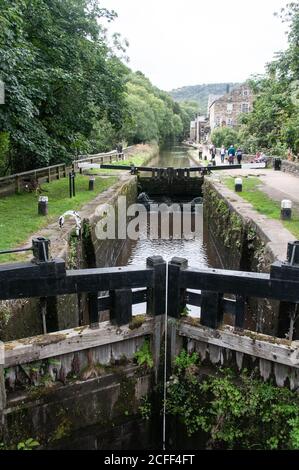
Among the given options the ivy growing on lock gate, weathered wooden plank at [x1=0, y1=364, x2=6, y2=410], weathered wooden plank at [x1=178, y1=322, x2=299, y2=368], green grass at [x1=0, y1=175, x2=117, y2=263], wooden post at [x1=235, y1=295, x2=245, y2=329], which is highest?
green grass at [x1=0, y1=175, x2=117, y2=263]

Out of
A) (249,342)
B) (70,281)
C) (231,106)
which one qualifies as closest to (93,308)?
(70,281)

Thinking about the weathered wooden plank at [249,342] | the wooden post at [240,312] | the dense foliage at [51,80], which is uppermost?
the dense foliage at [51,80]

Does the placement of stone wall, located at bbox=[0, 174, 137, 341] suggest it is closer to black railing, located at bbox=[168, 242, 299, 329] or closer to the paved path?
black railing, located at bbox=[168, 242, 299, 329]

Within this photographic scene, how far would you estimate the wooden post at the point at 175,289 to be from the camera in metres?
4.81

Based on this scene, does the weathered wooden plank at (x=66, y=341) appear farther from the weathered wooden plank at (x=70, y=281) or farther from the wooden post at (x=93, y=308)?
the weathered wooden plank at (x=70, y=281)

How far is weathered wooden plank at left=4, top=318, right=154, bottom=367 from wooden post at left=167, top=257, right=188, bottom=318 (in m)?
0.31

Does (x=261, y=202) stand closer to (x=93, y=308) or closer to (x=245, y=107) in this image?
(x=93, y=308)

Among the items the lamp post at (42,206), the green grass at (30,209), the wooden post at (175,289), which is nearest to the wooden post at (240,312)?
the wooden post at (175,289)

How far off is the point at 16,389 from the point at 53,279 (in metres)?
1.18

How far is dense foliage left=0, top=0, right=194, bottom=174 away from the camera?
926 cm

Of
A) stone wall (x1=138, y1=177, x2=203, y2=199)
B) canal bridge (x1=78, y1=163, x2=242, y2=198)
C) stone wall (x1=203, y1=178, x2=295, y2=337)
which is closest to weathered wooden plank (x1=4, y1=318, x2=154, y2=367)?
stone wall (x1=203, y1=178, x2=295, y2=337)

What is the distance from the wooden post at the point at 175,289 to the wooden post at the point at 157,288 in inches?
2.8

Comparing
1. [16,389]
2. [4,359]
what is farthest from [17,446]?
[4,359]

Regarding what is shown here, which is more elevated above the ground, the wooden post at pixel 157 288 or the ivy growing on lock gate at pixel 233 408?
the wooden post at pixel 157 288
